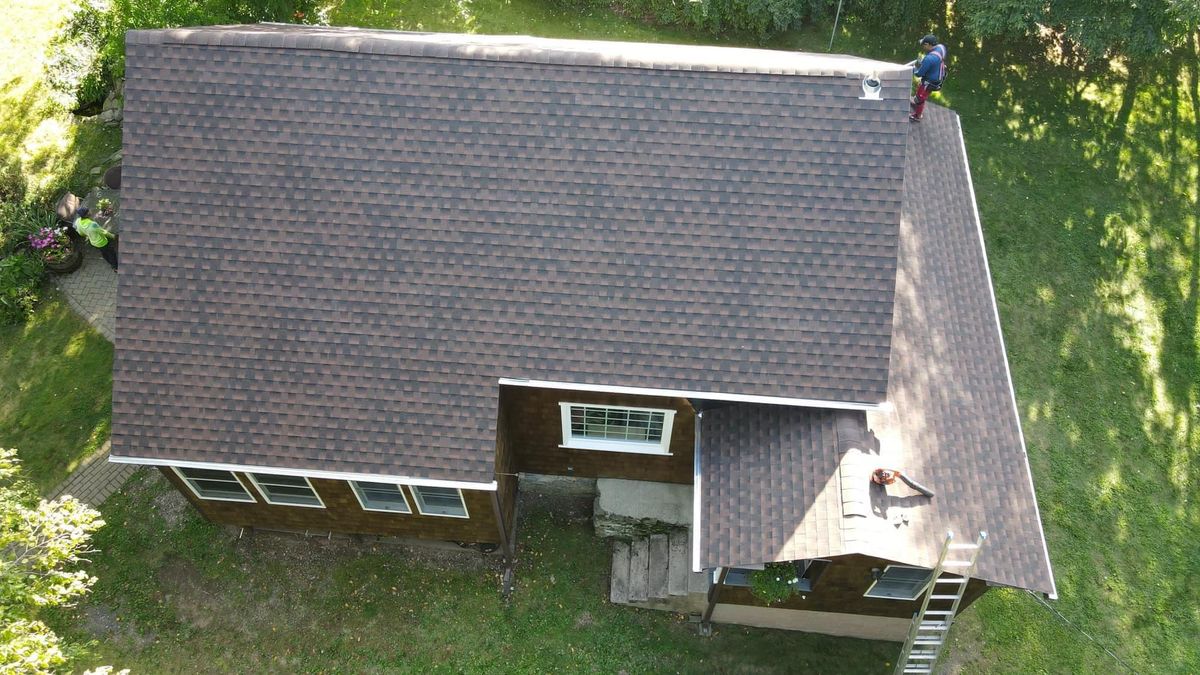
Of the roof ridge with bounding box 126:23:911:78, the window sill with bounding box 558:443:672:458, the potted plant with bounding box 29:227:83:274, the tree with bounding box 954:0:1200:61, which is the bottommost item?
the window sill with bounding box 558:443:672:458

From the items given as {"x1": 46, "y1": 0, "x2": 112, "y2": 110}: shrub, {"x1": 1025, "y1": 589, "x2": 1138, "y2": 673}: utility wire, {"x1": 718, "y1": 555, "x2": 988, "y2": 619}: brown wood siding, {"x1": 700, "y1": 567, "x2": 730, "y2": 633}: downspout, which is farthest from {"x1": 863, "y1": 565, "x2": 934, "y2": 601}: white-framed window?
{"x1": 46, "y1": 0, "x2": 112, "y2": 110}: shrub

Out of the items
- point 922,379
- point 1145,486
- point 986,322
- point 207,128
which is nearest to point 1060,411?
point 1145,486

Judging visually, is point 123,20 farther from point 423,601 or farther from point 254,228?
point 423,601

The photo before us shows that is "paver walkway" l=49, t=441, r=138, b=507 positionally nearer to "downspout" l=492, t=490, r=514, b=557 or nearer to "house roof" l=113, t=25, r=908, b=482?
"house roof" l=113, t=25, r=908, b=482

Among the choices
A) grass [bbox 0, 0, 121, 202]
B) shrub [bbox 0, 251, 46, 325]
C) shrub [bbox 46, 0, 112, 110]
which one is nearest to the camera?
shrub [bbox 0, 251, 46, 325]

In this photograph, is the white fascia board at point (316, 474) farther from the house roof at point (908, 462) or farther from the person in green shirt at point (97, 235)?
the person in green shirt at point (97, 235)

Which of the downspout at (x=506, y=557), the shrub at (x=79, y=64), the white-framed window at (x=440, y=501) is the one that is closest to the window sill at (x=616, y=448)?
the downspout at (x=506, y=557)

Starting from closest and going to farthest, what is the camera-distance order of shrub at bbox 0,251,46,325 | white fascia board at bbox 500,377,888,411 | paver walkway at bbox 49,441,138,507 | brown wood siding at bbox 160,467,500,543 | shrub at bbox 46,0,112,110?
white fascia board at bbox 500,377,888,411 → brown wood siding at bbox 160,467,500,543 → paver walkway at bbox 49,441,138,507 → shrub at bbox 0,251,46,325 → shrub at bbox 46,0,112,110
